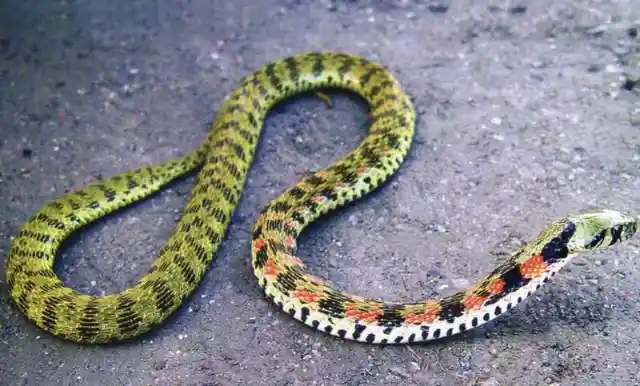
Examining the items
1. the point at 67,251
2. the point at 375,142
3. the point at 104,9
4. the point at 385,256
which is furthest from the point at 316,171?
the point at 104,9

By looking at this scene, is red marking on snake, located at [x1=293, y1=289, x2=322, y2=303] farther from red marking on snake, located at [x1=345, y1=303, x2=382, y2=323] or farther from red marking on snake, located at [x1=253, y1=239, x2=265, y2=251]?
red marking on snake, located at [x1=253, y1=239, x2=265, y2=251]

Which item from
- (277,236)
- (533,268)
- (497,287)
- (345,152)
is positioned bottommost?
(345,152)

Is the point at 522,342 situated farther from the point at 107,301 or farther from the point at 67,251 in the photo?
the point at 67,251

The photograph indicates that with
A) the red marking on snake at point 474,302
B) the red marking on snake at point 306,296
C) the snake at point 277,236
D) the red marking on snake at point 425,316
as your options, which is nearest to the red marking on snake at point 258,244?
the snake at point 277,236

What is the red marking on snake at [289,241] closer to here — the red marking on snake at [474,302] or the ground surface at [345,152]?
the ground surface at [345,152]

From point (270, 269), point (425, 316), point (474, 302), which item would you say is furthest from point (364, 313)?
point (270, 269)

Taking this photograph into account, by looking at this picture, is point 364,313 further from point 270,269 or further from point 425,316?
point 270,269
